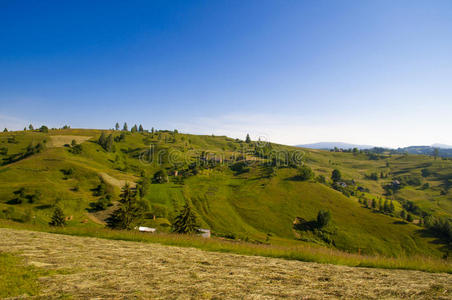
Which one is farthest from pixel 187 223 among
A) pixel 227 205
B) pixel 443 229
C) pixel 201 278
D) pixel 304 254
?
pixel 443 229

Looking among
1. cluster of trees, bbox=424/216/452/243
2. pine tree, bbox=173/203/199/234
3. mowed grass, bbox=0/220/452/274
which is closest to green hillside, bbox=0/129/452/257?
cluster of trees, bbox=424/216/452/243

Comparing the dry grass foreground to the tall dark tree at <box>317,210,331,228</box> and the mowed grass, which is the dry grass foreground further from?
the tall dark tree at <box>317,210,331,228</box>

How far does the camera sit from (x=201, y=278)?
25.1ft

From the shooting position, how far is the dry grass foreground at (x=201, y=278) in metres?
6.28

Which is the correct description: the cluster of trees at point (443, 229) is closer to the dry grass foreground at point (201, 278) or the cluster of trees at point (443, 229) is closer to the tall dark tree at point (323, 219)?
the tall dark tree at point (323, 219)

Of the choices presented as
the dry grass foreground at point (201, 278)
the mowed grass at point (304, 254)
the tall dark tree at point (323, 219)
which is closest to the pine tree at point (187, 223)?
the mowed grass at point (304, 254)

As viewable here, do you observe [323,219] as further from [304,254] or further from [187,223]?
[304,254]

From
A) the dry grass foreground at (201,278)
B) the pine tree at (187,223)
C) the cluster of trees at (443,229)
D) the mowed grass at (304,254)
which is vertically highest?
the dry grass foreground at (201,278)

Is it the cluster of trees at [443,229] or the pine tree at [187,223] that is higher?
the pine tree at [187,223]

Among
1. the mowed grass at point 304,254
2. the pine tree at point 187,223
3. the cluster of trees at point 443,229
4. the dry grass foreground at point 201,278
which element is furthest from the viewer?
the cluster of trees at point 443,229

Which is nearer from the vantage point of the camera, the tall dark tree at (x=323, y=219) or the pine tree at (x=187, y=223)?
the pine tree at (x=187, y=223)

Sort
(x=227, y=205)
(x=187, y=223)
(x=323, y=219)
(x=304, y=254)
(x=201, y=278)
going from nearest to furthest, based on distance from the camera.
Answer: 1. (x=201, y=278)
2. (x=304, y=254)
3. (x=187, y=223)
4. (x=323, y=219)
5. (x=227, y=205)

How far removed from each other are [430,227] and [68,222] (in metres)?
181

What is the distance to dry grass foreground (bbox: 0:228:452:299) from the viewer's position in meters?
6.28
